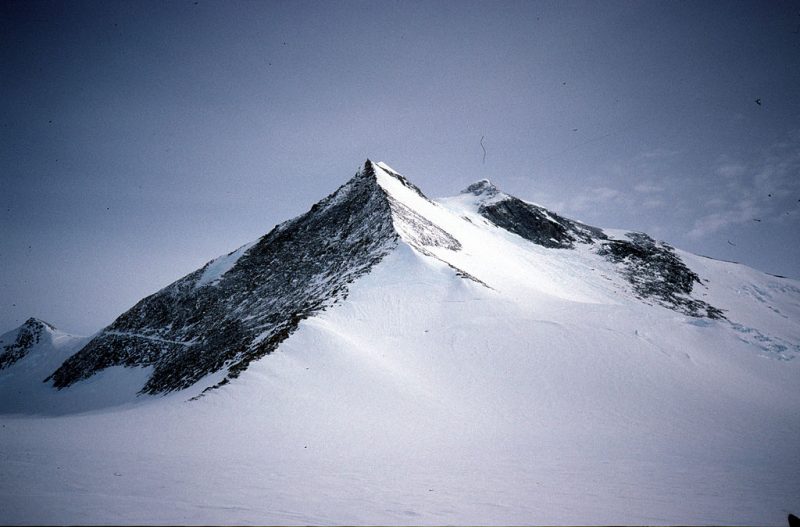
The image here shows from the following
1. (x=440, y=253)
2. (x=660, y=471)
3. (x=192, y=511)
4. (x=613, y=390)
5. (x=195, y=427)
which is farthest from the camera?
(x=440, y=253)

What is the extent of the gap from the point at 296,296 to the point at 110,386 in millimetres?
17688

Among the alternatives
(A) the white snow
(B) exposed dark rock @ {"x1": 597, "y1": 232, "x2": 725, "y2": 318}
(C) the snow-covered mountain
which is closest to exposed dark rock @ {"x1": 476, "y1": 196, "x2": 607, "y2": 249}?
(C) the snow-covered mountain

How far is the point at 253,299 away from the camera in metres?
25.2

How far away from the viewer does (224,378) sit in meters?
12.9

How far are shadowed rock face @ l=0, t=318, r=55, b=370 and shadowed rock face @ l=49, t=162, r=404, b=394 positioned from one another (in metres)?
20.6

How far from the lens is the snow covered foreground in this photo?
5402mm

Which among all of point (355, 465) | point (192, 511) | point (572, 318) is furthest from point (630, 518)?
point (572, 318)

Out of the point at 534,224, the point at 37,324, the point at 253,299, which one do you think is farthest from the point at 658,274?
the point at 37,324

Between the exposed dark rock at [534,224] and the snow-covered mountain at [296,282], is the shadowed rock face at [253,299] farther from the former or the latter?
the exposed dark rock at [534,224]

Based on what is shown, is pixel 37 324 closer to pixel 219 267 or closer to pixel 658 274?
pixel 219 267

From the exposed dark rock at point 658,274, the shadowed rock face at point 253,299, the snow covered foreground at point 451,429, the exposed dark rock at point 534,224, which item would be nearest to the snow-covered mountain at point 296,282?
the shadowed rock face at point 253,299

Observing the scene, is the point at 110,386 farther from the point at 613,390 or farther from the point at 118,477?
the point at 613,390

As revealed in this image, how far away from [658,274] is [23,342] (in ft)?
303

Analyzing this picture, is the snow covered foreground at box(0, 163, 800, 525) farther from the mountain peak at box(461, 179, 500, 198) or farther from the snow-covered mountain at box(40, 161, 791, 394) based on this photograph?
the mountain peak at box(461, 179, 500, 198)
